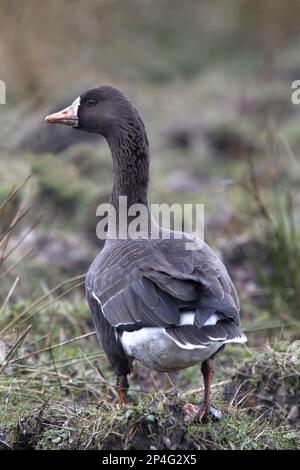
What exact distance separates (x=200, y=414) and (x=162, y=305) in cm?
67

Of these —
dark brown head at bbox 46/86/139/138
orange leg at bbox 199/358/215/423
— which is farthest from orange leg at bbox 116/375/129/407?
dark brown head at bbox 46/86/139/138

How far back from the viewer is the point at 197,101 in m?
16.8

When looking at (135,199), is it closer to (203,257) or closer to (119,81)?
(203,257)

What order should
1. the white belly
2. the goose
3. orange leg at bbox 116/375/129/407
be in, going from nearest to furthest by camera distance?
the goose → the white belly → orange leg at bbox 116/375/129/407

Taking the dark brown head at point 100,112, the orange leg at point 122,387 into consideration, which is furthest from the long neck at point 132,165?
the orange leg at point 122,387

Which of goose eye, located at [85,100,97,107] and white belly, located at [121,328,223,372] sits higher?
goose eye, located at [85,100,97,107]

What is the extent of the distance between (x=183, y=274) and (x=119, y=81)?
39.1 ft

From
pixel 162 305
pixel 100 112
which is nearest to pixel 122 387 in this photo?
pixel 162 305

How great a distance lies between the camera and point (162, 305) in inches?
200

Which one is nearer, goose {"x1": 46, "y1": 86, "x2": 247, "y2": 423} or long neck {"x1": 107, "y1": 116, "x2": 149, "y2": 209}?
goose {"x1": 46, "y1": 86, "x2": 247, "y2": 423}

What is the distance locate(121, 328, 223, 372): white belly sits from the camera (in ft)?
16.7

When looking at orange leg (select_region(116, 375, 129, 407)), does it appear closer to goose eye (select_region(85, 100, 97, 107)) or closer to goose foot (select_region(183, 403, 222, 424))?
goose foot (select_region(183, 403, 222, 424))

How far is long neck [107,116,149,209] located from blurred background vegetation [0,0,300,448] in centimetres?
73

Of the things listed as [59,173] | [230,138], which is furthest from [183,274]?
[230,138]
